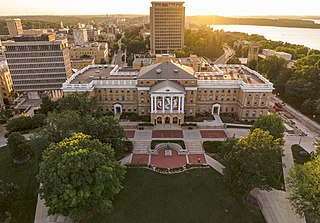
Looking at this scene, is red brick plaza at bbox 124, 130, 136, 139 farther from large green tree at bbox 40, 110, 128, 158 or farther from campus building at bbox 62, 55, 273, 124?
large green tree at bbox 40, 110, 128, 158

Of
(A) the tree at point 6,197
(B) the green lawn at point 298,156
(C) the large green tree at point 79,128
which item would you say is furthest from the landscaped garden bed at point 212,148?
(A) the tree at point 6,197

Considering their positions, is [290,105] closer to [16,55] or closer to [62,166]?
[62,166]

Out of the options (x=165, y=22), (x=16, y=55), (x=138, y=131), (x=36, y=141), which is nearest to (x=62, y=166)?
(x=36, y=141)

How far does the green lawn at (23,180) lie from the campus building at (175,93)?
24504mm

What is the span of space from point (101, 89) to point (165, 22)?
11477cm

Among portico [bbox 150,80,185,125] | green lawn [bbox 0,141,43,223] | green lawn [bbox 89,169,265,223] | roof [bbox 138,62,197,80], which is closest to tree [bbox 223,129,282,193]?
green lawn [bbox 89,169,265,223]

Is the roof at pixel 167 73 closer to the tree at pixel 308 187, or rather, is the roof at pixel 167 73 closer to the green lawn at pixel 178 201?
the green lawn at pixel 178 201

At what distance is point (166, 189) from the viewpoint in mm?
43406

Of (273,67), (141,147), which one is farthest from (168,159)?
(273,67)

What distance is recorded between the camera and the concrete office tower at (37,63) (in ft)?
278

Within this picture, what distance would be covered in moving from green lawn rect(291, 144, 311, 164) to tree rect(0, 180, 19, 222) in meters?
57.1

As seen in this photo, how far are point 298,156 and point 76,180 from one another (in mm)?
48697

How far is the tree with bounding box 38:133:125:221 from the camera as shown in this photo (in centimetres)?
3150

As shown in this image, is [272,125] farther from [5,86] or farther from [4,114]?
[5,86]
